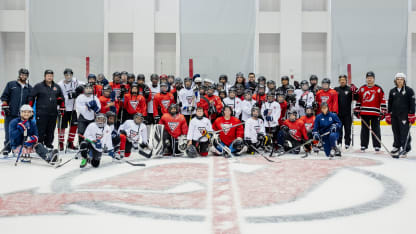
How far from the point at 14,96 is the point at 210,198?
3.75 meters

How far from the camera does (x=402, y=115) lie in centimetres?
534

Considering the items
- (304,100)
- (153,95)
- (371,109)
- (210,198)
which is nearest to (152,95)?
(153,95)

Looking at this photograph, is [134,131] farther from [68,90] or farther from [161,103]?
[68,90]

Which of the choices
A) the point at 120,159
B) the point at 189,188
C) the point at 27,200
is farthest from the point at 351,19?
the point at 27,200

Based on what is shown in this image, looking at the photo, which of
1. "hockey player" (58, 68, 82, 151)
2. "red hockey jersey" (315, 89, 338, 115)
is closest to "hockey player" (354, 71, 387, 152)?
"red hockey jersey" (315, 89, 338, 115)

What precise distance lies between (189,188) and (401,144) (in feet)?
12.0

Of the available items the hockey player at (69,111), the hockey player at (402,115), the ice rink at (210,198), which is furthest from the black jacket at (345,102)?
the hockey player at (69,111)

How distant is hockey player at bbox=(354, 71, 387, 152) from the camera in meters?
5.76

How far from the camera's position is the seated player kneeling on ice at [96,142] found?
435 cm

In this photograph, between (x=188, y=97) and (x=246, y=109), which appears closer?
(x=246, y=109)

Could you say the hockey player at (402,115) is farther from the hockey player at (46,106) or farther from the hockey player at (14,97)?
the hockey player at (14,97)

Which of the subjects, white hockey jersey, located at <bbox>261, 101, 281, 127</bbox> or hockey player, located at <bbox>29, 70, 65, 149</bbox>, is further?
white hockey jersey, located at <bbox>261, 101, 281, 127</bbox>

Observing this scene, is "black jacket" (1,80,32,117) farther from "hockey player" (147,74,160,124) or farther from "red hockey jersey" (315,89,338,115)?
"red hockey jersey" (315,89,338,115)

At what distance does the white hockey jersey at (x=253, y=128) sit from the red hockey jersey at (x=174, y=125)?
0.96 m
